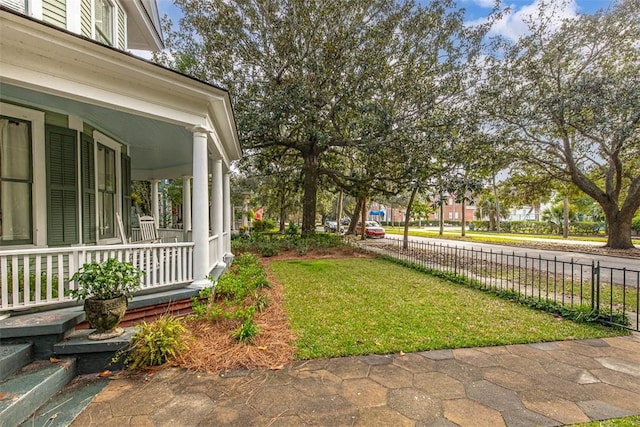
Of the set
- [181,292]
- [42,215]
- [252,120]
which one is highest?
[252,120]

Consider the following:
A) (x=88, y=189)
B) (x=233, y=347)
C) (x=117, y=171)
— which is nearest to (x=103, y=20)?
(x=117, y=171)

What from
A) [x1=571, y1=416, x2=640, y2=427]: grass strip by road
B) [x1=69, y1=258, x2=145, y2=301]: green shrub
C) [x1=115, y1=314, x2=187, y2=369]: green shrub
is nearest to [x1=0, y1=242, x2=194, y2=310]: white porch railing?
[x1=69, y1=258, x2=145, y2=301]: green shrub

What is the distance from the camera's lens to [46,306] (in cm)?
358

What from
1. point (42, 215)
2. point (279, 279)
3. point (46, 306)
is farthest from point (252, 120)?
point (46, 306)

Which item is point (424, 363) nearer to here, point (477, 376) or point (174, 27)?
point (477, 376)

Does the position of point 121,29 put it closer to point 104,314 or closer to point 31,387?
point 104,314

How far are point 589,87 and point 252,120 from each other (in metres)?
13.0

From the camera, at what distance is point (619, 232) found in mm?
14805

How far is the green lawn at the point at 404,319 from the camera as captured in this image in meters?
3.86

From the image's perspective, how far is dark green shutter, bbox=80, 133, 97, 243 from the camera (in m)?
5.14

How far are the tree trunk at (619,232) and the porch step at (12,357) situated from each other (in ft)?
67.6

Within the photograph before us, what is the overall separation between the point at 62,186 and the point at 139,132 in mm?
1856

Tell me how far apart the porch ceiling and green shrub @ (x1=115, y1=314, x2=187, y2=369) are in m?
3.39

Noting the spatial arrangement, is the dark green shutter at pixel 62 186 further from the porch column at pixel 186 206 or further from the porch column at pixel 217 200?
the porch column at pixel 186 206
